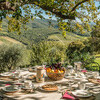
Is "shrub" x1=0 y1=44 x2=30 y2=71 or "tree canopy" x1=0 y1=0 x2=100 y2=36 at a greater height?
"tree canopy" x1=0 y1=0 x2=100 y2=36

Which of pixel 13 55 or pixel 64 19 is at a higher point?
pixel 64 19

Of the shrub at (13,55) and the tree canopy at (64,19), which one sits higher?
the tree canopy at (64,19)

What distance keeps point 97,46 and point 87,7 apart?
21383 millimetres

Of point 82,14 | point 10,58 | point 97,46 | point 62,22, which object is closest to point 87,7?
point 82,14

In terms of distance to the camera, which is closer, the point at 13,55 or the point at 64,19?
the point at 64,19

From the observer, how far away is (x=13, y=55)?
20.2 metres

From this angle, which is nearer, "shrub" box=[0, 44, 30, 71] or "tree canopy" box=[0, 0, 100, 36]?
"tree canopy" box=[0, 0, 100, 36]

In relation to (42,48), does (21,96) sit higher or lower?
lower

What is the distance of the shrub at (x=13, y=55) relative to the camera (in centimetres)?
1984

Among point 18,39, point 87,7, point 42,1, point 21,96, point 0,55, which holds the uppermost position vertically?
point 18,39

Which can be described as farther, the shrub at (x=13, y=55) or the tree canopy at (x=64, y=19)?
the shrub at (x=13, y=55)

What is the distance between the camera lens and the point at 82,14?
25.3ft

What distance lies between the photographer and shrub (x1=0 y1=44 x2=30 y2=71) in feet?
65.1

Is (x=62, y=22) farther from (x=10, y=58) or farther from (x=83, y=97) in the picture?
(x=10, y=58)
